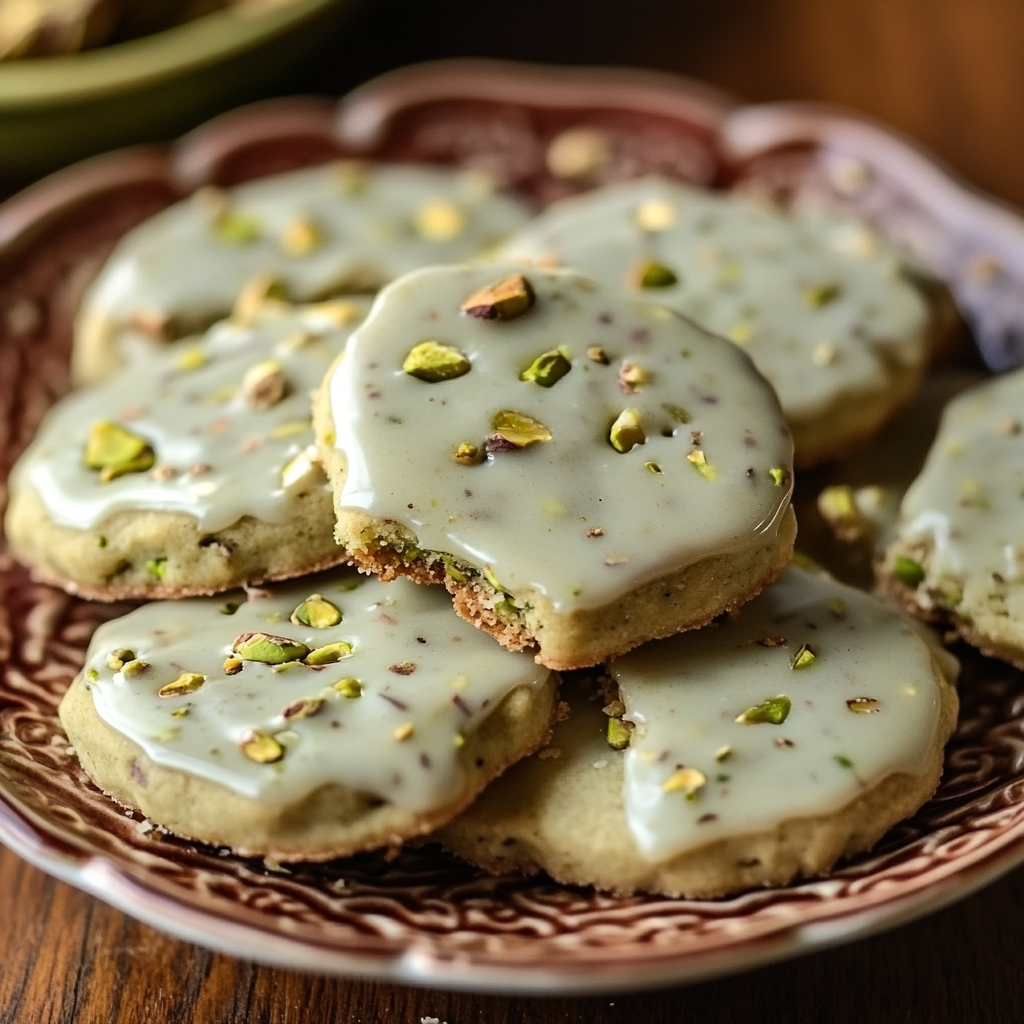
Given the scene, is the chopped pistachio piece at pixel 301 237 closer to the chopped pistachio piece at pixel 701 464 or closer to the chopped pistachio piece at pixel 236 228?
the chopped pistachio piece at pixel 236 228

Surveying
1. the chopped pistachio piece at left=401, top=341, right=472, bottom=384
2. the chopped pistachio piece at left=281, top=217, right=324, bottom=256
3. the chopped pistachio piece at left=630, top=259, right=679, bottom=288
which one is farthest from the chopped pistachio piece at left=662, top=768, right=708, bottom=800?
the chopped pistachio piece at left=281, top=217, right=324, bottom=256

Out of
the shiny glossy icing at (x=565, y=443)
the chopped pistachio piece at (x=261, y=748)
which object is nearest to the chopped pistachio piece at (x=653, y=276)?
the shiny glossy icing at (x=565, y=443)

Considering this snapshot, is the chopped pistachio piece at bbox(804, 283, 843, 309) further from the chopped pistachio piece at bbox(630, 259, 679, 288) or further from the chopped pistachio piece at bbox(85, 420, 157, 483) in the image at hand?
the chopped pistachio piece at bbox(85, 420, 157, 483)

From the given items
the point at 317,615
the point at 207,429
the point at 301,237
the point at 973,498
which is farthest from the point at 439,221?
the point at 973,498

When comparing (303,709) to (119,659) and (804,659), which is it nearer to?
(119,659)

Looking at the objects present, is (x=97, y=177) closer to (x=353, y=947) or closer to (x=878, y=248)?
(x=878, y=248)

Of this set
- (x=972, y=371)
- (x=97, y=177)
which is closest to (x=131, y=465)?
(x=97, y=177)
